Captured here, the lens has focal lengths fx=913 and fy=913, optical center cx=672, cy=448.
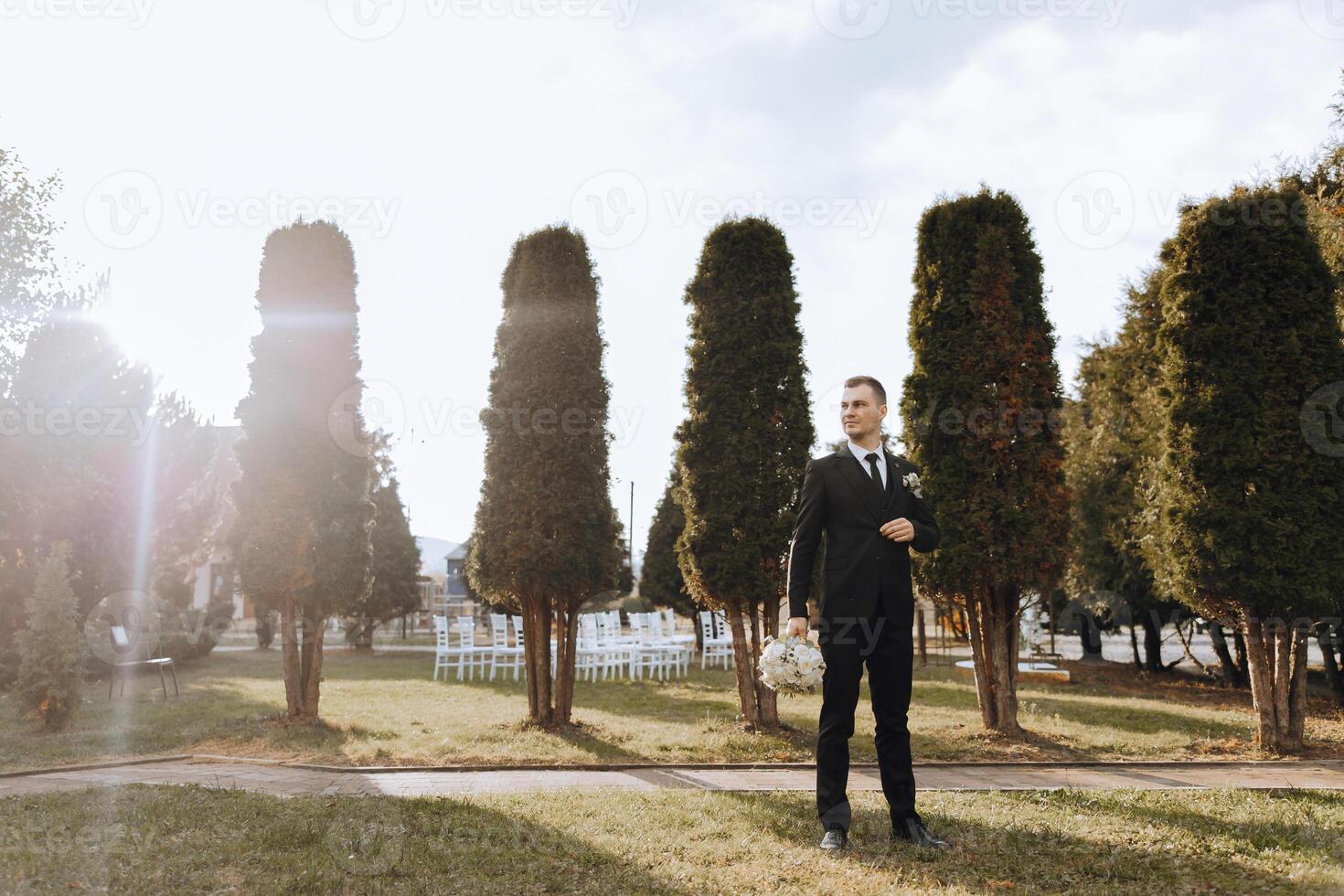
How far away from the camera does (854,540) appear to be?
4.80 metres

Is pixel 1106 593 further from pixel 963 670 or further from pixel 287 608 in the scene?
pixel 287 608

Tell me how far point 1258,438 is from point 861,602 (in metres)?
5.74

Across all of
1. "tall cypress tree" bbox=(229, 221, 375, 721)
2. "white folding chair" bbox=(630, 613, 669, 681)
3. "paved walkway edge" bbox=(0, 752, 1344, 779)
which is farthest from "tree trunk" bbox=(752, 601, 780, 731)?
"white folding chair" bbox=(630, 613, 669, 681)

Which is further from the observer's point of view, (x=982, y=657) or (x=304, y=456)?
(x=304, y=456)

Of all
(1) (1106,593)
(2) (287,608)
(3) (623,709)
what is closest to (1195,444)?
(3) (623,709)

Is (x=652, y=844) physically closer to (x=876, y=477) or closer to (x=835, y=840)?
(x=835, y=840)

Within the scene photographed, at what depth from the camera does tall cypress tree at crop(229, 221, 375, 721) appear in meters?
10.2

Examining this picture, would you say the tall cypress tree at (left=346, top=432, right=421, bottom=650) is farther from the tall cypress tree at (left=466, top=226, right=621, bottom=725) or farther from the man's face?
the man's face

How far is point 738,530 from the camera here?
937 centimetres

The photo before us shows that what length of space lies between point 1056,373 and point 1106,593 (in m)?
10.6

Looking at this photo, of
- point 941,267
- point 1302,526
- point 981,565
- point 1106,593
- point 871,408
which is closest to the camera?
point 871,408

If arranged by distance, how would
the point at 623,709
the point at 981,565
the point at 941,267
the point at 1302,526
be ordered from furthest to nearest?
the point at 623,709 → the point at 941,267 → the point at 981,565 → the point at 1302,526

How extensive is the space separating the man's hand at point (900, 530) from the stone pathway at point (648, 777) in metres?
2.75

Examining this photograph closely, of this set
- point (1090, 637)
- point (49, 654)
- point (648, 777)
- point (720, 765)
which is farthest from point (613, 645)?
point (1090, 637)
